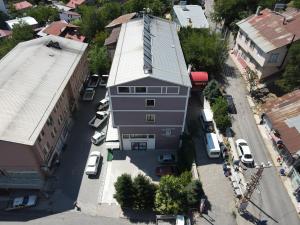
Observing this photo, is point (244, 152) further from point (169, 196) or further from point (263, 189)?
point (169, 196)

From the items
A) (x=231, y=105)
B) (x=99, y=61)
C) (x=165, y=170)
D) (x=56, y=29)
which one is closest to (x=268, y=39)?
(x=231, y=105)

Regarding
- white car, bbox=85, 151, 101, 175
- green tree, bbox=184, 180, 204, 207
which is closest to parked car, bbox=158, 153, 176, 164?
green tree, bbox=184, 180, 204, 207

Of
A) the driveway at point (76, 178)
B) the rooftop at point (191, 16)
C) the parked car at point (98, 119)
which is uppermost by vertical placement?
the rooftop at point (191, 16)

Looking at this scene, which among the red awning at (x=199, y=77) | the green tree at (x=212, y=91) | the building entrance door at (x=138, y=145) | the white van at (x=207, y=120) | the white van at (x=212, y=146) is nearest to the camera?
the white van at (x=212, y=146)

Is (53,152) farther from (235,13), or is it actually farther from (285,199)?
(235,13)

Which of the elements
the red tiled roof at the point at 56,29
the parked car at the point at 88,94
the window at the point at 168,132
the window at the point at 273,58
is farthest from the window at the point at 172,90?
the red tiled roof at the point at 56,29

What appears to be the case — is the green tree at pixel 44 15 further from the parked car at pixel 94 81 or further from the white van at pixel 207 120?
the white van at pixel 207 120
